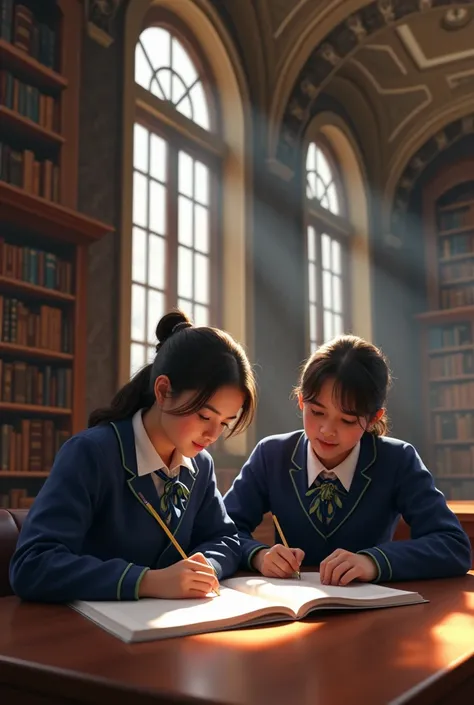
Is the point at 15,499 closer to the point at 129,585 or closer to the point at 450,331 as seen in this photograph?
the point at 129,585

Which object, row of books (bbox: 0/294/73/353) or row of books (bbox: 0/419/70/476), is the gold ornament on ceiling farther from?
row of books (bbox: 0/419/70/476)

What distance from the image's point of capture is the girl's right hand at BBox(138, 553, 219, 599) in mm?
1235

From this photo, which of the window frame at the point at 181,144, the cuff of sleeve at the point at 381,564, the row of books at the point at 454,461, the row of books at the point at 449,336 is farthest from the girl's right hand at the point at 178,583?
the row of books at the point at 449,336

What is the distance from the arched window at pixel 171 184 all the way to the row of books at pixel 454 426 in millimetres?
3687

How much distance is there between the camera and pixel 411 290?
9.41 m

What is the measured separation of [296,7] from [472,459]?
493 centimetres

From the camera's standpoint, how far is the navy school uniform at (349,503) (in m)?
1.80

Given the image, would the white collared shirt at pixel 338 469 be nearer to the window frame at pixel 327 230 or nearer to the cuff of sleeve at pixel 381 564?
the cuff of sleeve at pixel 381 564

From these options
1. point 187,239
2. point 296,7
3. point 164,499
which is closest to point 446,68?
point 296,7

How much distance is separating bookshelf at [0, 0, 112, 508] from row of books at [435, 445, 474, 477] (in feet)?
17.9

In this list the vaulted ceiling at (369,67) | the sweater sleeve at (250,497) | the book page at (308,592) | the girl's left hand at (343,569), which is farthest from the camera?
the vaulted ceiling at (369,67)

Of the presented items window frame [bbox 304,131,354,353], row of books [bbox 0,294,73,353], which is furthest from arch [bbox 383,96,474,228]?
row of books [bbox 0,294,73,353]

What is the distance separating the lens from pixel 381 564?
5.11ft

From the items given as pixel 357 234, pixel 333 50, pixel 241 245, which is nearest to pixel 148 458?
pixel 241 245
